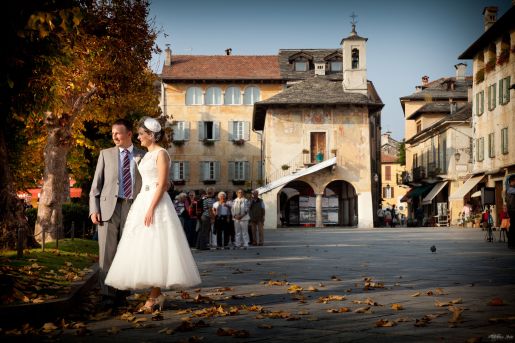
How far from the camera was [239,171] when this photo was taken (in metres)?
67.4

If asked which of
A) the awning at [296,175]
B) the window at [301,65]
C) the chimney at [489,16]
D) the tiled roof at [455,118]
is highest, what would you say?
the window at [301,65]

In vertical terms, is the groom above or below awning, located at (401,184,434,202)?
below

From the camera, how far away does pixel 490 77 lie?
44.0m

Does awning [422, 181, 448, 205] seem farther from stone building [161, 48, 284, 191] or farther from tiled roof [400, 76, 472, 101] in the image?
stone building [161, 48, 284, 191]

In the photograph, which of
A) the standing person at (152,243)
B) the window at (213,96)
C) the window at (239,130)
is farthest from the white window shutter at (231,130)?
the standing person at (152,243)

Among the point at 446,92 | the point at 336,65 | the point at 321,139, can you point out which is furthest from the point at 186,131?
the point at 446,92

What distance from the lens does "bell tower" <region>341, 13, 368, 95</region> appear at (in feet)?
181

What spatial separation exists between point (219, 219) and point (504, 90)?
22.6 m

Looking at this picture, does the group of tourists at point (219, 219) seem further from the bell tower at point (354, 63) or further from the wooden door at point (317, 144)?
the bell tower at point (354, 63)

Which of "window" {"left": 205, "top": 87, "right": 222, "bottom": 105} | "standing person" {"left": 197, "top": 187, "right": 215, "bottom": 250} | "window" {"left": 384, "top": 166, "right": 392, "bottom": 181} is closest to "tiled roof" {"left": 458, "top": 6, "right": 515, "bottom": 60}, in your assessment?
"standing person" {"left": 197, "top": 187, "right": 215, "bottom": 250}

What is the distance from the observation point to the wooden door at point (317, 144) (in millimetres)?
53188

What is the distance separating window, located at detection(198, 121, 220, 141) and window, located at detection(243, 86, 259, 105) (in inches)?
136

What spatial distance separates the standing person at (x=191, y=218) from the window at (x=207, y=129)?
143 ft

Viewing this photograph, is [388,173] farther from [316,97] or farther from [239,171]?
[316,97]
